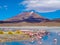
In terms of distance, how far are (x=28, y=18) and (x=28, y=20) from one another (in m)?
0.03

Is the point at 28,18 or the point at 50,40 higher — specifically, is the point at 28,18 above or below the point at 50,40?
above

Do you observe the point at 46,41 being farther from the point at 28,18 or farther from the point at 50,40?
the point at 28,18

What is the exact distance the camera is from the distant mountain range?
2633mm

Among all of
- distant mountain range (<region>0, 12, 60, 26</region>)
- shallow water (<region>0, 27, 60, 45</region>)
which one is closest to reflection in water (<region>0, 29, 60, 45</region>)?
shallow water (<region>0, 27, 60, 45</region>)

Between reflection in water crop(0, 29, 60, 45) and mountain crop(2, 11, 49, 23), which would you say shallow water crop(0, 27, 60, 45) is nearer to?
reflection in water crop(0, 29, 60, 45)

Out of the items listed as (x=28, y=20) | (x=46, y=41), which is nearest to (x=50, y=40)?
(x=46, y=41)

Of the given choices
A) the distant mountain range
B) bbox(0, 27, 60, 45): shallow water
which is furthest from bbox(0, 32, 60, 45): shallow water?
the distant mountain range

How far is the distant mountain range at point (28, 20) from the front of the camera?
8.64ft

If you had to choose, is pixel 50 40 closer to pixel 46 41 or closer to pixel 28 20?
pixel 46 41

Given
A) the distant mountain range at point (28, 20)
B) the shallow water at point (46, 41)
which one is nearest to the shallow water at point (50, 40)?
the shallow water at point (46, 41)

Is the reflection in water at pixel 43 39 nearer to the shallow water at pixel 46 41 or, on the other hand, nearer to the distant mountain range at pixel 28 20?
the shallow water at pixel 46 41

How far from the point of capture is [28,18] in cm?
268

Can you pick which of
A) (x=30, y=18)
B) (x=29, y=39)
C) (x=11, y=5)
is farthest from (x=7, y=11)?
(x=29, y=39)

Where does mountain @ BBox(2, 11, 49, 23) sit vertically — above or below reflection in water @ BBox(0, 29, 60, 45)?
above
